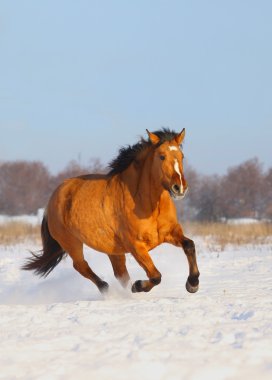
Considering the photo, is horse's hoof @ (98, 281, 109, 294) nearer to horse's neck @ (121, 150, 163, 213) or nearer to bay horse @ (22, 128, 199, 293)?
bay horse @ (22, 128, 199, 293)

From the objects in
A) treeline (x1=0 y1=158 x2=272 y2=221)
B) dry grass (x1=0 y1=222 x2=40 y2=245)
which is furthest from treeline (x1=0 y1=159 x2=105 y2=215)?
dry grass (x1=0 y1=222 x2=40 y2=245)

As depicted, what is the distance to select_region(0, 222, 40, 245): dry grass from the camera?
18562 mm

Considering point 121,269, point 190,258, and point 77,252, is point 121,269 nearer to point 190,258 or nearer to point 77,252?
point 77,252

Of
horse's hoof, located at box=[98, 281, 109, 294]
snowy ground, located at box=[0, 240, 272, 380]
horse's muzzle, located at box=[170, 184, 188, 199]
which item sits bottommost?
horse's hoof, located at box=[98, 281, 109, 294]

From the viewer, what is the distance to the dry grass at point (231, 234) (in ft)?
55.0

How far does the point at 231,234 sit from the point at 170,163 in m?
13.3

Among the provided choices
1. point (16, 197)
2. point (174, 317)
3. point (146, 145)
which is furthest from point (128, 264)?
point (16, 197)

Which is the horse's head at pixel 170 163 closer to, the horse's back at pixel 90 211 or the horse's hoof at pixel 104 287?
the horse's back at pixel 90 211

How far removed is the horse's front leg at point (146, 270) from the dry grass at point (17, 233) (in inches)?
461

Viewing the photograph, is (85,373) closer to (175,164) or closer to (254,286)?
(175,164)

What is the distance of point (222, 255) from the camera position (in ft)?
44.1

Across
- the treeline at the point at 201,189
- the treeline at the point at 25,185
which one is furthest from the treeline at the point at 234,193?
the treeline at the point at 25,185

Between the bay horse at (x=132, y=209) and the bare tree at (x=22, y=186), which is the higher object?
the bay horse at (x=132, y=209)

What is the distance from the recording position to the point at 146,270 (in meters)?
6.68
